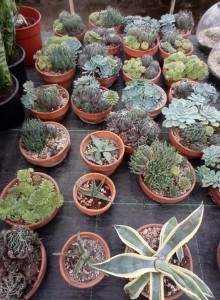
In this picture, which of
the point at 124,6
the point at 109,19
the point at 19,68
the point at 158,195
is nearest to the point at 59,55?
the point at 19,68

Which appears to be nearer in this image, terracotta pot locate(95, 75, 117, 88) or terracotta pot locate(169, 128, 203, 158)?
terracotta pot locate(169, 128, 203, 158)

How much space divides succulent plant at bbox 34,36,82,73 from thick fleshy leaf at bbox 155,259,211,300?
7.12ft

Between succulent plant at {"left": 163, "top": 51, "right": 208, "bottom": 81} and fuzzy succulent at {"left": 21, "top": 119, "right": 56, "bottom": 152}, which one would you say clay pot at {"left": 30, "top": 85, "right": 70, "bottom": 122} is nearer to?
fuzzy succulent at {"left": 21, "top": 119, "right": 56, "bottom": 152}

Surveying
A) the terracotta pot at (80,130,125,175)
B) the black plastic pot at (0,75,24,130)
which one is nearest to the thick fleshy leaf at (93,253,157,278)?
the terracotta pot at (80,130,125,175)

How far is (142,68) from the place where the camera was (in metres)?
3.13

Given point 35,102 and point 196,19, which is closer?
point 35,102

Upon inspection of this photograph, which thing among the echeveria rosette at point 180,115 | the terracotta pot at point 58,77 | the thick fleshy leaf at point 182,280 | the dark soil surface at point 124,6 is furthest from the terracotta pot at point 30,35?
the thick fleshy leaf at point 182,280

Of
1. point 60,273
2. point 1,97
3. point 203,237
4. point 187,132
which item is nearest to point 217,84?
point 187,132

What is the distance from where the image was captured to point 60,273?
6.86 feet

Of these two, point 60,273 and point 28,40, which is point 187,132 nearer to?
point 60,273

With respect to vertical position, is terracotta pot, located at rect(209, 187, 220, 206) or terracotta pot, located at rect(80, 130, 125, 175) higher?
terracotta pot, located at rect(80, 130, 125, 175)

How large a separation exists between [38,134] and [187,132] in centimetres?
128

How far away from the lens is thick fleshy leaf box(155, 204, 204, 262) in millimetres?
1734

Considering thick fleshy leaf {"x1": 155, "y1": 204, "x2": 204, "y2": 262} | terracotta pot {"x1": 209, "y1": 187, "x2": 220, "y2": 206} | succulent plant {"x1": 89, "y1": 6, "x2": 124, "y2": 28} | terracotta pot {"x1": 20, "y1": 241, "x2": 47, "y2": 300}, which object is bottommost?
terracotta pot {"x1": 20, "y1": 241, "x2": 47, "y2": 300}
